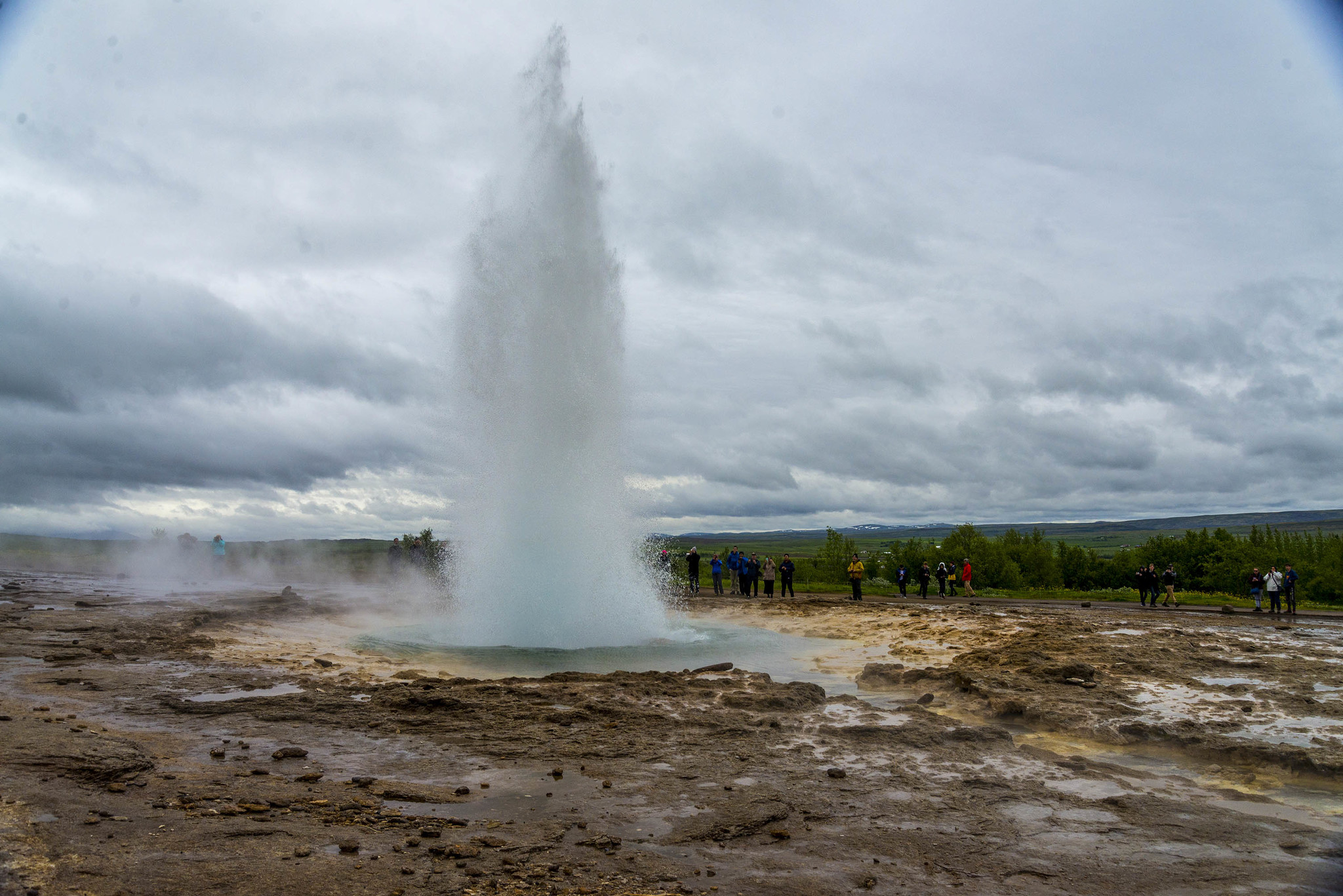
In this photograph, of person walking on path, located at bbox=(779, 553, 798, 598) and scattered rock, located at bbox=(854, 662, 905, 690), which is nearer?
scattered rock, located at bbox=(854, 662, 905, 690)

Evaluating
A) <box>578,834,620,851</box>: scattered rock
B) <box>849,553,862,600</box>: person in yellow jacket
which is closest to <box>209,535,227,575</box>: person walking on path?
<box>849,553,862,600</box>: person in yellow jacket

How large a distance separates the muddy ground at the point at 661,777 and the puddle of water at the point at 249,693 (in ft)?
0.19

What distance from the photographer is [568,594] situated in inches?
639

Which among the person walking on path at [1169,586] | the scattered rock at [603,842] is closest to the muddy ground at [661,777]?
the scattered rock at [603,842]

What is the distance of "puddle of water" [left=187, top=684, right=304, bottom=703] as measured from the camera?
9.33m

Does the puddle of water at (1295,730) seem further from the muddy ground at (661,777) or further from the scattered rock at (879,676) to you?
the scattered rock at (879,676)

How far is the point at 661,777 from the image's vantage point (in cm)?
682

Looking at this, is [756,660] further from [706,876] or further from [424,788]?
[706,876]

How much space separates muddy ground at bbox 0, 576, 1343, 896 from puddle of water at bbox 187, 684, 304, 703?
2.3 inches

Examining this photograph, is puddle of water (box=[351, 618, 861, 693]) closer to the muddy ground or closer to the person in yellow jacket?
the muddy ground

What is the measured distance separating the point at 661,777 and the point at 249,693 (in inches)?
240

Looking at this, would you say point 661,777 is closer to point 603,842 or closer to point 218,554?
point 603,842

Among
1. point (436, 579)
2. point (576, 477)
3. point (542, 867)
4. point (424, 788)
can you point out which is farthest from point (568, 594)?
point (436, 579)

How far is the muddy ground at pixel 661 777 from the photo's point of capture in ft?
15.5
